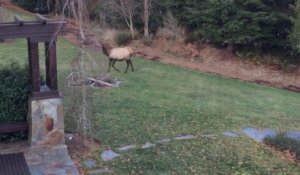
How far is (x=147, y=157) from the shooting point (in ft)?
26.0

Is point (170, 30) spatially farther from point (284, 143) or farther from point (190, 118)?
point (284, 143)

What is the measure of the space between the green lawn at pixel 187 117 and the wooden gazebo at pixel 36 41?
1.47 metres

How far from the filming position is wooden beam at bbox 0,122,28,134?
7.76 meters

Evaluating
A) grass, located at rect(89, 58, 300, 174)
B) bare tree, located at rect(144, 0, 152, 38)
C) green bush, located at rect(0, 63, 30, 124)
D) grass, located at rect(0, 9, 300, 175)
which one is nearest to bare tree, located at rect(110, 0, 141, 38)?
bare tree, located at rect(144, 0, 152, 38)

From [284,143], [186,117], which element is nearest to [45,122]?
[186,117]

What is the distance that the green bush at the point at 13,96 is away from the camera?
7922 millimetres

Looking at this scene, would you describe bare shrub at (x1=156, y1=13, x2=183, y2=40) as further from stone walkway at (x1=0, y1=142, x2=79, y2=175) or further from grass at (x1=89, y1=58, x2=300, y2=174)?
stone walkway at (x1=0, y1=142, x2=79, y2=175)

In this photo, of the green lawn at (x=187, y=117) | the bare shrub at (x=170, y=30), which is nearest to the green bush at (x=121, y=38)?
the bare shrub at (x=170, y=30)

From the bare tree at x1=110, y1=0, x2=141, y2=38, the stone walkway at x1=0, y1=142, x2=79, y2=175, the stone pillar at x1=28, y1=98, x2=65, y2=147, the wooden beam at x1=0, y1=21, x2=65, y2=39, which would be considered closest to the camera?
the stone walkway at x1=0, y1=142, x2=79, y2=175

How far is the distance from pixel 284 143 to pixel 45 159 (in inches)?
182

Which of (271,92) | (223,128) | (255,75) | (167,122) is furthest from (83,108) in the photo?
(255,75)

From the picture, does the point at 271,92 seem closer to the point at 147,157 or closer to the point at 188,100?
the point at 188,100

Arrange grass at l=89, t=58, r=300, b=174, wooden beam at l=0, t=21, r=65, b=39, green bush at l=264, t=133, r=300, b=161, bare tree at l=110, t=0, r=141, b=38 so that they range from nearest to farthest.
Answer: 1. wooden beam at l=0, t=21, r=65, b=39
2. grass at l=89, t=58, r=300, b=174
3. green bush at l=264, t=133, r=300, b=161
4. bare tree at l=110, t=0, r=141, b=38

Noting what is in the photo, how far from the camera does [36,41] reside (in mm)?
7434
